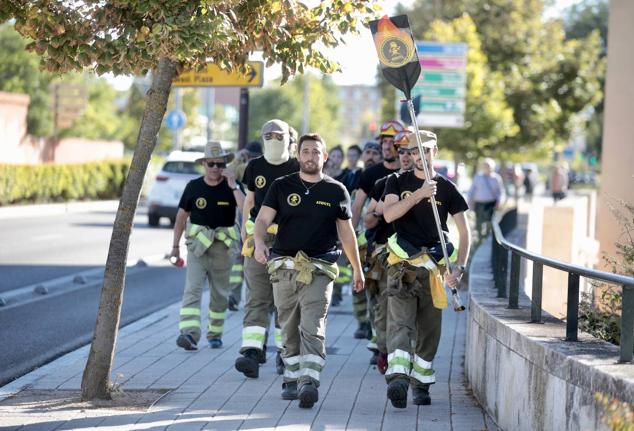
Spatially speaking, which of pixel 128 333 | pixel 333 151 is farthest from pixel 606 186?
pixel 128 333

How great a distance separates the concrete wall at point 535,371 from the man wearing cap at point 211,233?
2.77 metres

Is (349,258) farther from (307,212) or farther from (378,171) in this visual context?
(378,171)

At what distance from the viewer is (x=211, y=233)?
11.3 m

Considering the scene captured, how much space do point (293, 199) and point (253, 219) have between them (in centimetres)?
137

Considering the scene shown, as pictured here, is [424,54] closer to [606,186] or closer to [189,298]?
[606,186]

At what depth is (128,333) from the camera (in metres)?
12.5

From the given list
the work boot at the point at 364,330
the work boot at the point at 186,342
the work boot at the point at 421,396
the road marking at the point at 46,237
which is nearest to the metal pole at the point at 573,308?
the work boot at the point at 421,396

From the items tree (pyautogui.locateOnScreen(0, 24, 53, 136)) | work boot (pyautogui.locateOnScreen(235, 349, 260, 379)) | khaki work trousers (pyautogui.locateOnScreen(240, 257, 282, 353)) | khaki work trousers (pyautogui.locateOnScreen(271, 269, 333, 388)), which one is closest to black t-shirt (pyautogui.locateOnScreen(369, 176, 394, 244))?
khaki work trousers (pyautogui.locateOnScreen(240, 257, 282, 353))

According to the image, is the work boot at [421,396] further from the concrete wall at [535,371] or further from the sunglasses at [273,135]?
the sunglasses at [273,135]

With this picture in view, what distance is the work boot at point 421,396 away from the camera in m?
8.63

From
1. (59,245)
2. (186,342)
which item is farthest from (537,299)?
(59,245)

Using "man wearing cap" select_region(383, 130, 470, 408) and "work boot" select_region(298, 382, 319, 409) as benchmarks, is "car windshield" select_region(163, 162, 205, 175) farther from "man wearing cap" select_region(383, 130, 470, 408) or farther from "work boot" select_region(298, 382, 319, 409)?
"work boot" select_region(298, 382, 319, 409)

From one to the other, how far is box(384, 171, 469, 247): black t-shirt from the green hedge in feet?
92.5

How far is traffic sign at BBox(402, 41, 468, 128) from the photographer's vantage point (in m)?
32.2
